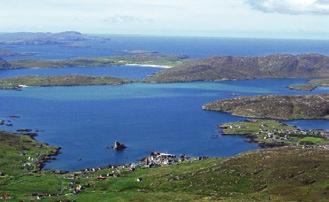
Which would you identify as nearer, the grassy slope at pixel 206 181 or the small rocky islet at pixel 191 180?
the grassy slope at pixel 206 181

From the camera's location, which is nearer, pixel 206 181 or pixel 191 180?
pixel 206 181

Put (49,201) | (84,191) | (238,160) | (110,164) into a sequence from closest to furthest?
(49,201), (84,191), (238,160), (110,164)

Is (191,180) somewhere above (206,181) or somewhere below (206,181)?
below

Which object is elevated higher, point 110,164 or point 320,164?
point 320,164

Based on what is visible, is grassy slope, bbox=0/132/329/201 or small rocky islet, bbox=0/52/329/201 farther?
small rocky islet, bbox=0/52/329/201

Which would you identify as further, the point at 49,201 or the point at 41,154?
the point at 41,154

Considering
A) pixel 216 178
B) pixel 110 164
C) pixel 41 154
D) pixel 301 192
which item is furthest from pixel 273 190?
pixel 41 154

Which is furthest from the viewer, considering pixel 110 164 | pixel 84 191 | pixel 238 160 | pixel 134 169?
pixel 110 164

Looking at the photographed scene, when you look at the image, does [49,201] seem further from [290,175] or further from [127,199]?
[290,175]
